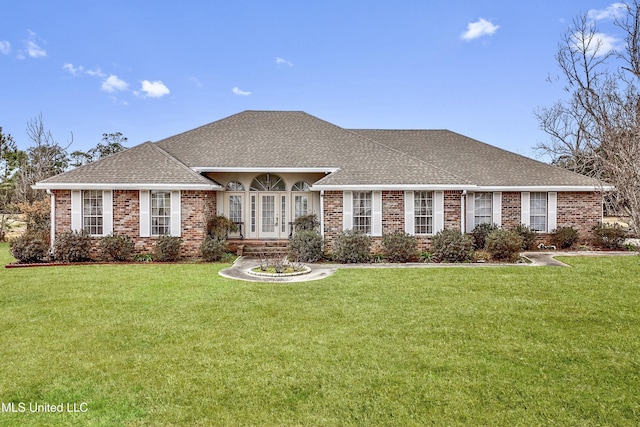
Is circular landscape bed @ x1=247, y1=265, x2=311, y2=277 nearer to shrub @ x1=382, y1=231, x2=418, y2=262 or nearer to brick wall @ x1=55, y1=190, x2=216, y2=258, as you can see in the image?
shrub @ x1=382, y1=231, x2=418, y2=262

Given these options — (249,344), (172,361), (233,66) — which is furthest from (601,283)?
(233,66)

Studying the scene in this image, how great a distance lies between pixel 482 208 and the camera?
1725cm

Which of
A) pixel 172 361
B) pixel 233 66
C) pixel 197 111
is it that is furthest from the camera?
pixel 197 111

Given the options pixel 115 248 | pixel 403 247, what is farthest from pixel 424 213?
pixel 115 248

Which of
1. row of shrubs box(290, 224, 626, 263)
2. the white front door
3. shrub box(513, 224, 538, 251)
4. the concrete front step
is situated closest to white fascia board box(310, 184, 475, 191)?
row of shrubs box(290, 224, 626, 263)

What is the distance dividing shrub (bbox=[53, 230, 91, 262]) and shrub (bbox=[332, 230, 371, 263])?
9.76 metres

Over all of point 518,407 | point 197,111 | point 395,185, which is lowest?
point 518,407

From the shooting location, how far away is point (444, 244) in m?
14.1

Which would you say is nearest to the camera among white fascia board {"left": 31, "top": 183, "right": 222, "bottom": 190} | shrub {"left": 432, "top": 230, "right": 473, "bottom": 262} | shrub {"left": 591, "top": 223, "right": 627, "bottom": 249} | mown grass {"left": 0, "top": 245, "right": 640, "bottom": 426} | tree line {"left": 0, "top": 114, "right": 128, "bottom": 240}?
mown grass {"left": 0, "top": 245, "right": 640, "bottom": 426}

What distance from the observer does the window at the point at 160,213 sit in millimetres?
15273

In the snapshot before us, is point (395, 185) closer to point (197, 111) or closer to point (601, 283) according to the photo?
point (601, 283)

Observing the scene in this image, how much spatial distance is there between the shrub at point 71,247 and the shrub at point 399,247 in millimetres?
11773

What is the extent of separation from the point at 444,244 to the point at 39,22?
70.0 ft

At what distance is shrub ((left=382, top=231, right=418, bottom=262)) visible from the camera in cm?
1402
